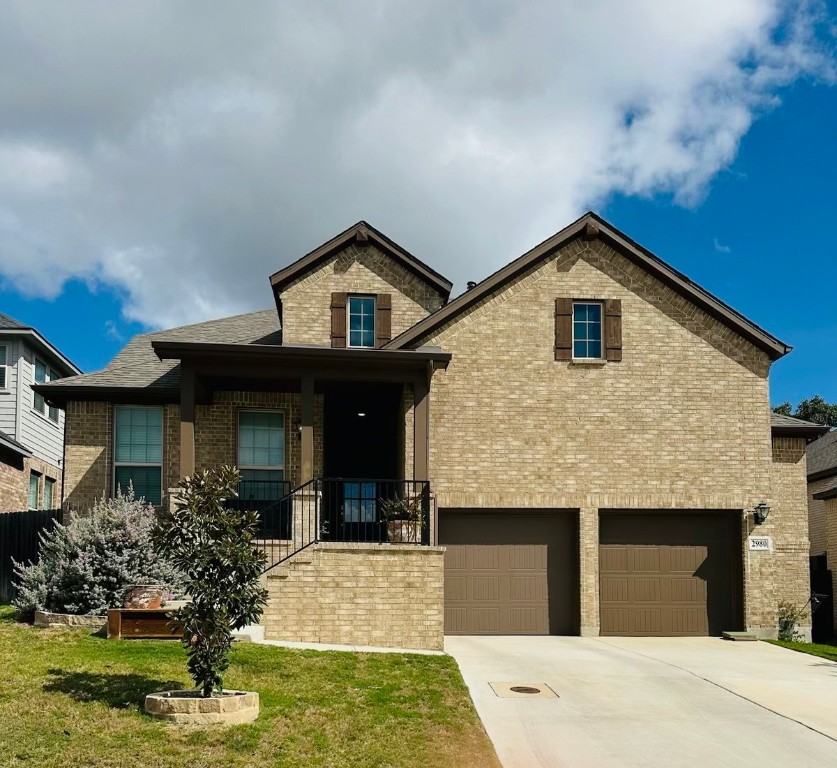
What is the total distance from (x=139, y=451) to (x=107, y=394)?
123cm

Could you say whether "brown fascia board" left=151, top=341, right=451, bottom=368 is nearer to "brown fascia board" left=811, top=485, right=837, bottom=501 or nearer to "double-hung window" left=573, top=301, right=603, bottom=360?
"double-hung window" left=573, top=301, right=603, bottom=360

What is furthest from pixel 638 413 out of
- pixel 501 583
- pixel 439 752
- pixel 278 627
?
pixel 439 752

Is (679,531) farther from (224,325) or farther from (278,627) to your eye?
(224,325)

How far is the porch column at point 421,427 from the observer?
656 inches

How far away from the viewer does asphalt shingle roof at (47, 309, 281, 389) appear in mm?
18594

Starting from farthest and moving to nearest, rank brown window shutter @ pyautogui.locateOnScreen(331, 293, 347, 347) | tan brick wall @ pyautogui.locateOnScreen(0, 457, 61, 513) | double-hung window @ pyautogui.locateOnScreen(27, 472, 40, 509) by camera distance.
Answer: double-hung window @ pyautogui.locateOnScreen(27, 472, 40, 509), tan brick wall @ pyautogui.locateOnScreen(0, 457, 61, 513), brown window shutter @ pyautogui.locateOnScreen(331, 293, 347, 347)

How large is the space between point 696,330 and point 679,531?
3831 mm

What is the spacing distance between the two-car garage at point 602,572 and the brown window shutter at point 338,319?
13.2 ft

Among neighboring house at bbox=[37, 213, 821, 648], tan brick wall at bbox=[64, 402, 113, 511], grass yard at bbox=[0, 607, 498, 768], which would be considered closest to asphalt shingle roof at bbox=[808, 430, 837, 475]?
neighboring house at bbox=[37, 213, 821, 648]

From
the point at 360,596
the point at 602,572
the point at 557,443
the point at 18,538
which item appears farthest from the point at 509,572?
the point at 18,538

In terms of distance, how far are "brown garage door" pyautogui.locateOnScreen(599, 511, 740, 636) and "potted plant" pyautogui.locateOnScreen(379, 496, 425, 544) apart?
4306 mm

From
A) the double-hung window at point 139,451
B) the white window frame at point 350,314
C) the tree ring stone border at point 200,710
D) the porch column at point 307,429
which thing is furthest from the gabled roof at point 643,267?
the tree ring stone border at point 200,710

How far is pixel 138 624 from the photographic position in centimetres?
1302

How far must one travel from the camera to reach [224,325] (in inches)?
854
